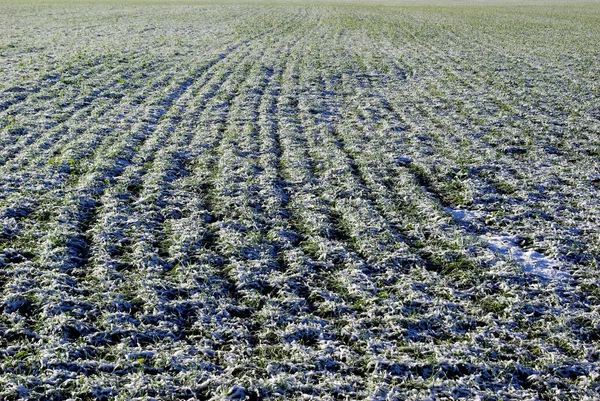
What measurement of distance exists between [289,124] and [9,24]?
3210 cm

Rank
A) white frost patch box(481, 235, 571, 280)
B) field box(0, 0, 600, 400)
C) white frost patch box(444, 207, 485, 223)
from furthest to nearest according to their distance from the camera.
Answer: white frost patch box(444, 207, 485, 223), white frost patch box(481, 235, 571, 280), field box(0, 0, 600, 400)

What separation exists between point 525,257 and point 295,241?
3.77 metres

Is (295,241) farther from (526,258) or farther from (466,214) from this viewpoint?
(526,258)

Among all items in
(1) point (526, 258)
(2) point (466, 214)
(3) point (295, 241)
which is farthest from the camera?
(2) point (466, 214)

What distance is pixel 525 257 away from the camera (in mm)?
8094

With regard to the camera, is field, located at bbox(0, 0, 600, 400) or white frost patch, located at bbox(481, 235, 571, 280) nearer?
field, located at bbox(0, 0, 600, 400)

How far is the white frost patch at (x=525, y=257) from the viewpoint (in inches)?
301

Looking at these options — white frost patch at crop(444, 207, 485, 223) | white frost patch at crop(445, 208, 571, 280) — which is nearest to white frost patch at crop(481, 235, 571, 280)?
white frost patch at crop(445, 208, 571, 280)

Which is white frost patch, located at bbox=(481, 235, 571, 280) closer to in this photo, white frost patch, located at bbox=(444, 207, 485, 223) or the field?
the field

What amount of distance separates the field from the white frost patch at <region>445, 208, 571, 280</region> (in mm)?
48

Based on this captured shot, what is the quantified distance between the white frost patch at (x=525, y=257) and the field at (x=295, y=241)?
0.16ft

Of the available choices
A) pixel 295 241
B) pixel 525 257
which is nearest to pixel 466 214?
pixel 525 257

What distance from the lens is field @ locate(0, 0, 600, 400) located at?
5.70m

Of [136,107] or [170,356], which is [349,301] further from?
[136,107]
